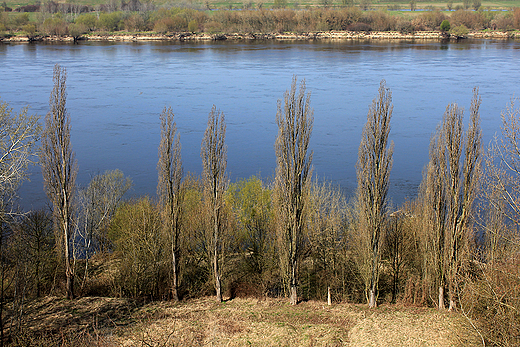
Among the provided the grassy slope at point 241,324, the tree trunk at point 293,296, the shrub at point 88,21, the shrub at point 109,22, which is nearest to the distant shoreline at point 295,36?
the shrub at point 109,22

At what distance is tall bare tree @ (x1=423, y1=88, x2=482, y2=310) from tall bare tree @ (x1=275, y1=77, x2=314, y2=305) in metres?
4.79

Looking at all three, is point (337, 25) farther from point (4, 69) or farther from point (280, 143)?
point (280, 143)

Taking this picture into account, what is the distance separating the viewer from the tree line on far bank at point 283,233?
17.3 metres

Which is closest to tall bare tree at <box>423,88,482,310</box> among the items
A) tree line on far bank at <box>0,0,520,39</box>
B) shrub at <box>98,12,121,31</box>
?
tree line on far bank at <box>0,0,520,39</box>

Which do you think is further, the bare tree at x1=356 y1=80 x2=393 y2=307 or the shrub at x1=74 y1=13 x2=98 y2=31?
the shrub at x1=74 y1=13 x2=98 y2=31

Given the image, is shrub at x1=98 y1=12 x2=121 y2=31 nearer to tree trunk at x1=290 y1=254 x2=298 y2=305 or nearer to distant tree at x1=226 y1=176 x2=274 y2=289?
distant tree at x1=226 y1=176 x2=274 y2=289

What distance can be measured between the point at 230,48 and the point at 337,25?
38.2 metres

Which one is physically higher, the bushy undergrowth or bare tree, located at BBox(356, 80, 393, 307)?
the bushy undergrowth

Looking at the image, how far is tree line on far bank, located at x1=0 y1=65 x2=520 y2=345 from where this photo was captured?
56.8ft

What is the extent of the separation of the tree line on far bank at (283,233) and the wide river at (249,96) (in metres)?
8.08

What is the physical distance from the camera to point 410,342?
1377 cm

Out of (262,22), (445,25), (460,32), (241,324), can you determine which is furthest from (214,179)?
(262,22)

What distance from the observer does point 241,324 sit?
15.2 meters

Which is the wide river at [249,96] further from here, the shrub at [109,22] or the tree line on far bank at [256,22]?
the shrub at [109,22]
